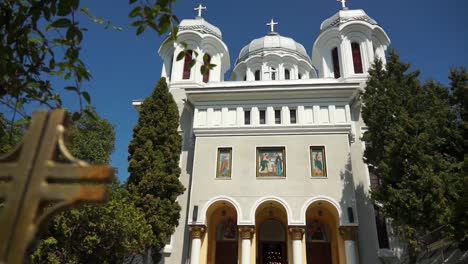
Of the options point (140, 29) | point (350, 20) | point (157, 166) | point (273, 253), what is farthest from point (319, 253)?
point (140, 29)

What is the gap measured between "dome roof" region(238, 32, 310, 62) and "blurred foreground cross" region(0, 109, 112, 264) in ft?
91.9

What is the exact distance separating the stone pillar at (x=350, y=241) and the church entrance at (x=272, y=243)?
11.8 feet

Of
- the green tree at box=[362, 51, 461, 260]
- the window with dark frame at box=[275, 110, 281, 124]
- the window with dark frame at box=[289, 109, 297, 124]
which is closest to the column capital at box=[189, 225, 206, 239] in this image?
the window with dark frame at box=[275, 110, 281, 124]

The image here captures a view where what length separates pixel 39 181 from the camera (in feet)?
5.08

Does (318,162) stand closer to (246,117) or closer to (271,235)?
(246,117)

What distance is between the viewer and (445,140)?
14695 millimetres

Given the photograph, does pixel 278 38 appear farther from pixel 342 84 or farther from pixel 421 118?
pixel 421 118

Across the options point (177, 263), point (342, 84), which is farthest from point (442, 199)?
point (177, 263)

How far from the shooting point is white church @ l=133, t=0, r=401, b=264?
617 inches

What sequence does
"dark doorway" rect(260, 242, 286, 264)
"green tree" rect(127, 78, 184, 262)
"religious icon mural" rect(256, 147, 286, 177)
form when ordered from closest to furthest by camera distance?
"green tree" rect(127, 78, 184, 262)
"religious icon mural" rect(256, 147, 286, 177)
"dark doorway" rect(260, 242, 286, 264)

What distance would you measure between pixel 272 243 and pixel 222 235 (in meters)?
2.53

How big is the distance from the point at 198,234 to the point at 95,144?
375 inches

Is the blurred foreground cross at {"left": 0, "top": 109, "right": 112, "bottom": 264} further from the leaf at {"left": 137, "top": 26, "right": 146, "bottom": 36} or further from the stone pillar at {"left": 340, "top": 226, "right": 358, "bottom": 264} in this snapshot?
the stone pillar at {"left": 340, "top": 226, "right": 358, "bottom": 264}

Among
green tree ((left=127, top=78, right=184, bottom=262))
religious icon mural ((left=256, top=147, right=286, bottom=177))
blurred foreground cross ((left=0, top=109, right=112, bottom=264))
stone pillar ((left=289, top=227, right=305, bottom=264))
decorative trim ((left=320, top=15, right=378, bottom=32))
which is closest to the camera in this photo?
blurred foreground cross ((left=0, top=109, right=112, bottom=264))
